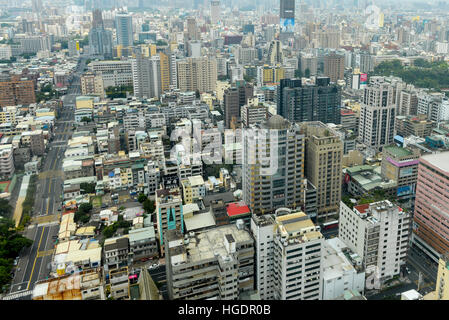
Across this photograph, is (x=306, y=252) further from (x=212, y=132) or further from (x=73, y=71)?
(x=73, y=71)

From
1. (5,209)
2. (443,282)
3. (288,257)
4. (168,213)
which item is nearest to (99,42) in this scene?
(5,209)

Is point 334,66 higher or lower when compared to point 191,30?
lower

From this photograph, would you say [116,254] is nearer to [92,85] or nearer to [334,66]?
[92,85]

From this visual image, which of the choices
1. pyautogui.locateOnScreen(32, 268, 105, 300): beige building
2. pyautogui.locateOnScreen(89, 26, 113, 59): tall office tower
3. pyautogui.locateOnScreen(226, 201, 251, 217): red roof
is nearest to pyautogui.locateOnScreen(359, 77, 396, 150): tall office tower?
pyautogui.locateOnScreen(226, 201, 251, 217): red roof

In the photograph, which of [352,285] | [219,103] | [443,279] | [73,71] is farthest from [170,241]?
[73,71]

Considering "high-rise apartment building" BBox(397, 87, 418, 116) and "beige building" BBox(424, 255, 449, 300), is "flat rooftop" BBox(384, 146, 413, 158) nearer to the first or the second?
"beige building" BBox(424, 255, 449, 300)
